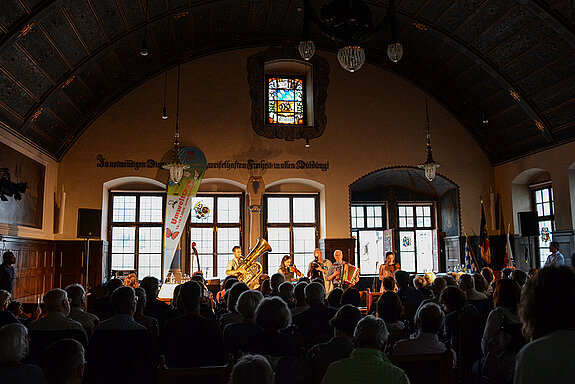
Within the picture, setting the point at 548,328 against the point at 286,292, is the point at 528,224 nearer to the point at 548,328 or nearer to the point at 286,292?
the point at 286,292

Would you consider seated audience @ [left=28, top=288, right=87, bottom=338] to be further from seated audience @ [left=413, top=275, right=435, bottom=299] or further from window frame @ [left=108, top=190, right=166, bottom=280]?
window frame @ [left=108, top=190, right=166, bottom=280]

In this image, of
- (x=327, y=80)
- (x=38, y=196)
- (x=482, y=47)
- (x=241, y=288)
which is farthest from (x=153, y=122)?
(x=241, y=288)

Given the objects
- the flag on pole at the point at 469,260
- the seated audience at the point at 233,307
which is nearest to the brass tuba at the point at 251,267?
the seated audience at the point at 233,307

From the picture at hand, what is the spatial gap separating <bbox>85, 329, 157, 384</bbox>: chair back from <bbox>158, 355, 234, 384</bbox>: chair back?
0.90 metres

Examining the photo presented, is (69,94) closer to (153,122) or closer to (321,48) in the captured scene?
(153,122)

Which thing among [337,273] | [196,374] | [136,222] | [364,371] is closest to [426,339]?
[364,371]

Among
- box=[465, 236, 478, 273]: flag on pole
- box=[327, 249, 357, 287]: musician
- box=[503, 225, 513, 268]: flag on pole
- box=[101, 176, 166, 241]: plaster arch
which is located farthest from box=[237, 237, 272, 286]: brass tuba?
box=[503, 225, 513, 268]: flag on pole

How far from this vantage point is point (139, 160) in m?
13.3

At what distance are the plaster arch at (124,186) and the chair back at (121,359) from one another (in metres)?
10.1

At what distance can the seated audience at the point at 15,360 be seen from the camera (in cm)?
252

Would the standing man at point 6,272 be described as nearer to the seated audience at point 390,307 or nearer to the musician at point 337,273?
the musician at point 337,273

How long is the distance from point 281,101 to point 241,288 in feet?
32.0

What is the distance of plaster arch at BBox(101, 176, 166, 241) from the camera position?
43.5 feet

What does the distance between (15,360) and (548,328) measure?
2.47 metres
